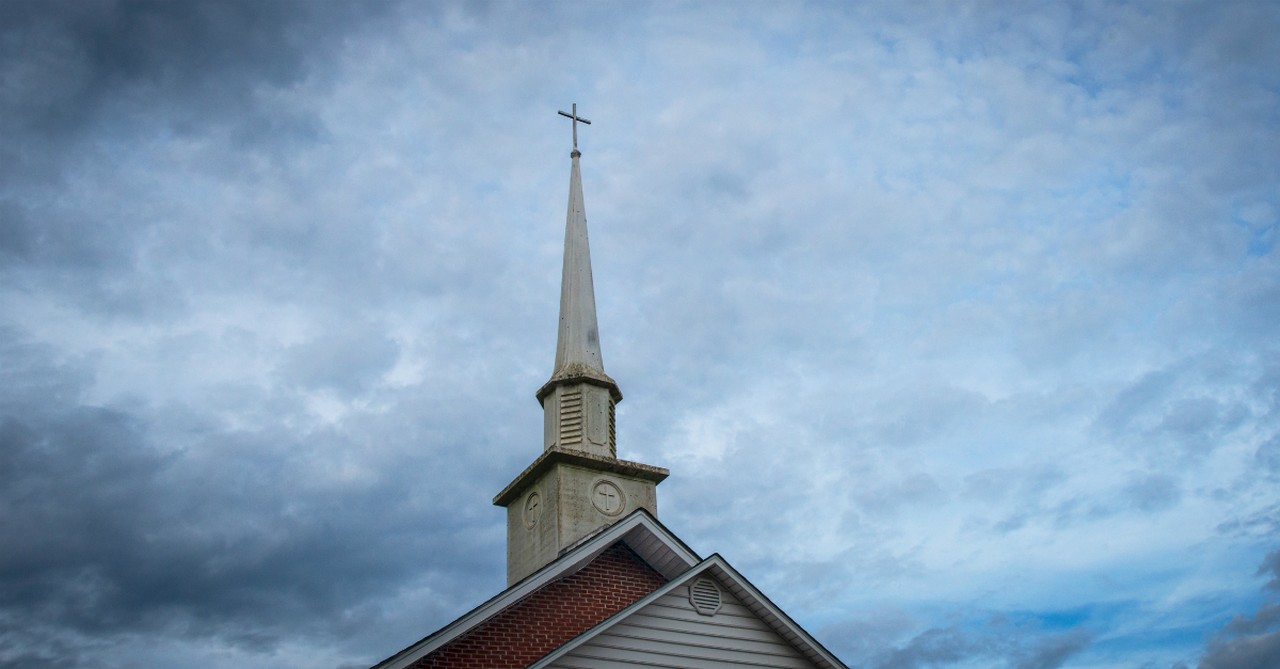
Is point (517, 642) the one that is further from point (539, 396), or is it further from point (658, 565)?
point (539, 396)

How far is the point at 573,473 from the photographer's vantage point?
72.8 ft

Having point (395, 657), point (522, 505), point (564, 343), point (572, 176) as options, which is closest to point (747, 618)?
point (395, 657)

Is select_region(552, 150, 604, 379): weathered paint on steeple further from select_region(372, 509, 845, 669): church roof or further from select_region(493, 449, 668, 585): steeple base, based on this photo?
select_region(372, 509, 845, 669): church roof

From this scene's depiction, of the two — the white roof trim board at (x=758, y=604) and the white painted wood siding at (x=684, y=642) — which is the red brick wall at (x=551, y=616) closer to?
the white painted wood siding at (x=684, y=642)

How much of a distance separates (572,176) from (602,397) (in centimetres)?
891

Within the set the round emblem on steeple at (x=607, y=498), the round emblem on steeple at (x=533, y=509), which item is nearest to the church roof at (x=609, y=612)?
the round emblem on steeple at (x=607, y=498)

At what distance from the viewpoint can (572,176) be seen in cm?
3062

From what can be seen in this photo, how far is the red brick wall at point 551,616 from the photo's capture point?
16250mm

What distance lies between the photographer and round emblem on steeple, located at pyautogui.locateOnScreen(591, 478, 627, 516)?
2216 centimetres

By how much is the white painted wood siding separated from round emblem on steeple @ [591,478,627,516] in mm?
6186

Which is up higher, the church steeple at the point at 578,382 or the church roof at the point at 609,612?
the church steeple at the point at 578,382

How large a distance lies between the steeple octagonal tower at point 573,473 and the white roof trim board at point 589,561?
3053 mm

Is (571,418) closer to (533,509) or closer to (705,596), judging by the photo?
(533,509)

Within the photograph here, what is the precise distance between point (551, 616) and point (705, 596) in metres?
2.79
